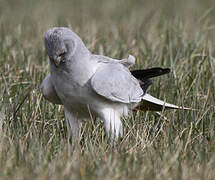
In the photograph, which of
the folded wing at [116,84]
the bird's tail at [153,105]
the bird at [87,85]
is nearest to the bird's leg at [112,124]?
the bird at [87,85]

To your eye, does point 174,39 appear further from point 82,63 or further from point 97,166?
point 97,166

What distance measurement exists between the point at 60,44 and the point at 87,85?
41 cm

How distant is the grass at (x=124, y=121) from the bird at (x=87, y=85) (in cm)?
12

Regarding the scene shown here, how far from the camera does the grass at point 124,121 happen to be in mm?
3139

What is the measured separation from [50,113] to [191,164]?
71.4 inches

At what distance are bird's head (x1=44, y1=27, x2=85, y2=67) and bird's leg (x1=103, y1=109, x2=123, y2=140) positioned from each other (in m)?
0.60

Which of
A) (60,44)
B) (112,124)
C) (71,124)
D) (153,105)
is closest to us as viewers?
(60,44)

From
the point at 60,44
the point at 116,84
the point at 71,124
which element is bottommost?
the point at 71,124

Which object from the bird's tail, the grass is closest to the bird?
the bird's tail

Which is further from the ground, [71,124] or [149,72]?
[149,72]

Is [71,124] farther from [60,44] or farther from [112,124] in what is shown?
[60,44]

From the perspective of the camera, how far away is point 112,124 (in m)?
4.09

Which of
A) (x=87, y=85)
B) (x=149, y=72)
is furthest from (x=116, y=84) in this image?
(x=149, y=72)

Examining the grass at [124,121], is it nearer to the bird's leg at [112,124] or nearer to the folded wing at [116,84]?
the bird's leg at [112,124]
